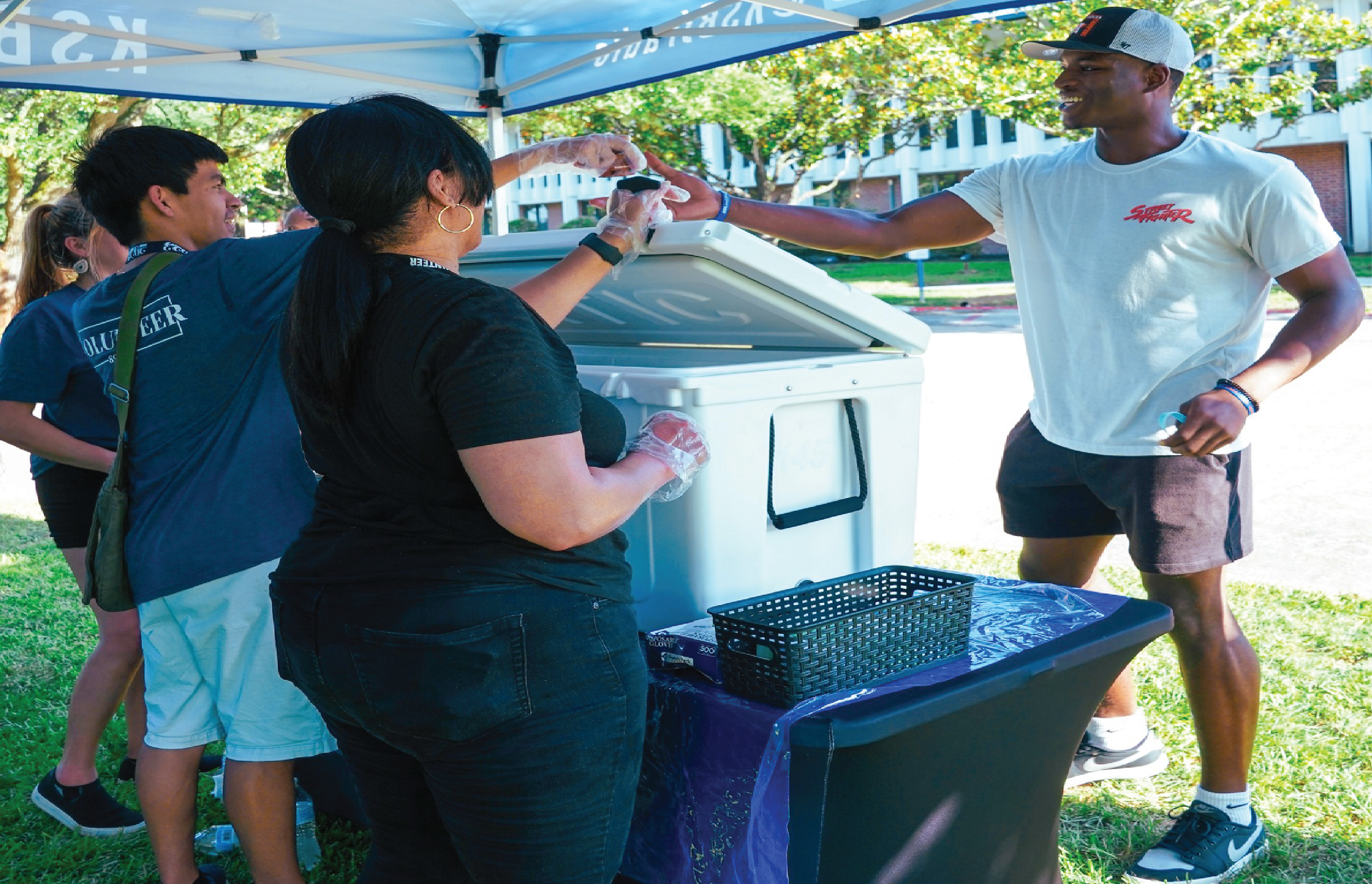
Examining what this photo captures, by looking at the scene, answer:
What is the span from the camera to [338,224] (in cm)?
155

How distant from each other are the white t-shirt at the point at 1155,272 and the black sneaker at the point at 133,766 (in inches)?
97.9

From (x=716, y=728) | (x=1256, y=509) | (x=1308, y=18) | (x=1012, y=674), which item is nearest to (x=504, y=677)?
(x=716, y=728)

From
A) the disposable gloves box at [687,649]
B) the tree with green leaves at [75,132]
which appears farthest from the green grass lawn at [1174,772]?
the tree with green leaves at [75,132]

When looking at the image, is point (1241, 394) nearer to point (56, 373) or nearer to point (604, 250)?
point (604, 250)

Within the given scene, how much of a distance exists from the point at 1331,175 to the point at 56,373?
32.6m

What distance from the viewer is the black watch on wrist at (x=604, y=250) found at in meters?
1.99

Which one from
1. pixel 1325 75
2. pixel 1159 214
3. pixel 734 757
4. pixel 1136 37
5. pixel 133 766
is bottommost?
pixel 133 766

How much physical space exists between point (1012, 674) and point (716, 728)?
44 centimetres

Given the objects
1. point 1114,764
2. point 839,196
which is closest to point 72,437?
point 1114,764

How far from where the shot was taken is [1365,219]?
2788 cm

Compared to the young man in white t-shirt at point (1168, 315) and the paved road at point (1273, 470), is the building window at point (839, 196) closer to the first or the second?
the paved road at point (1273, 470)

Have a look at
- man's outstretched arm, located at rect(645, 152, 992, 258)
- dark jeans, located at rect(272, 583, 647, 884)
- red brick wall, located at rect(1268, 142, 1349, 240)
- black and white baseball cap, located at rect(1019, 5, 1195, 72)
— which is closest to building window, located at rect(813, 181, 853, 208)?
red brick wall, located at rect(1268, 142, 1349, 240)

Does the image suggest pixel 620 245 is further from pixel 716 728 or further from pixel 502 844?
pixel 502 844

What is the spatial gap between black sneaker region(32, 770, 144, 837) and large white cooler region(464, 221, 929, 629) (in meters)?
1.76
